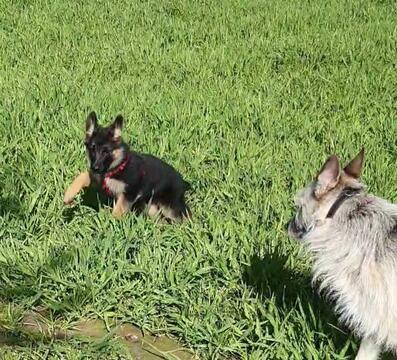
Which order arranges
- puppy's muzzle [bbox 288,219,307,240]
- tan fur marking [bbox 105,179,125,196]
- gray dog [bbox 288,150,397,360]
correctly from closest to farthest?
gray dog [bbox 288,150,397,360], puppy's muzzle [bbox 288,219,307,240], tan fur marking [bbox 105,179,125,196]

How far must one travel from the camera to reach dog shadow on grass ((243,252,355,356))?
11.2ft

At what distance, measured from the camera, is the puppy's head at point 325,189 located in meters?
2.94

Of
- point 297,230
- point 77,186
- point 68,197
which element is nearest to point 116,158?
point 77,186

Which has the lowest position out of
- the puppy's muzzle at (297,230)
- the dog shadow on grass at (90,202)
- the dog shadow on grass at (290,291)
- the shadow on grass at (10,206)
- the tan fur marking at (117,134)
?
the dog shadow on grass at (90,202)

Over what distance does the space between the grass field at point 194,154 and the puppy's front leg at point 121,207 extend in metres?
0.13

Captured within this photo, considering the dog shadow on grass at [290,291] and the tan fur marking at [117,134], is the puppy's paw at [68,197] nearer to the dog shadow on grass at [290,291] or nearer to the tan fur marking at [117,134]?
the tan fur marking at [117,134]

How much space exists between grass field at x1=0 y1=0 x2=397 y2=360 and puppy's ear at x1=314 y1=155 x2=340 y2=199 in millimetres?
786

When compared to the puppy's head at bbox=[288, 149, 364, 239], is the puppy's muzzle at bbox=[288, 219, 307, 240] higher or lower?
lower

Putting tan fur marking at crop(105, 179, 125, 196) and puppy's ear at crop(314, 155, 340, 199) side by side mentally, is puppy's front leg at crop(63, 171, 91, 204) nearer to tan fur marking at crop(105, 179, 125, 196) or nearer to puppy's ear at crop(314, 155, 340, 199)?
tan fur marking at crop(105, 179, 125, 196)

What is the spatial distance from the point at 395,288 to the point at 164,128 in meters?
3.67

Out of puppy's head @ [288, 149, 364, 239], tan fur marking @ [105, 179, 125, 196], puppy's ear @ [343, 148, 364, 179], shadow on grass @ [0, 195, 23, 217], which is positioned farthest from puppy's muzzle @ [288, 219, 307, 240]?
shadow on grass @ [0, 195, 23, 217]

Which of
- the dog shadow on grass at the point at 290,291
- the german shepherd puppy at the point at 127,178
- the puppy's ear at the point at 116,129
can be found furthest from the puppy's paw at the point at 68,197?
the dog shadow on grass at the point at 290,291

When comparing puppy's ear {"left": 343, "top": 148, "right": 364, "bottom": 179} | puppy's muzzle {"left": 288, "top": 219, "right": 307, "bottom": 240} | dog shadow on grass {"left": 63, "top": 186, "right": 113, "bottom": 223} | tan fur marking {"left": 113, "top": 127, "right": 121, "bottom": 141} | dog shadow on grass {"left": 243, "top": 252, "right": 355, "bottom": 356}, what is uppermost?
puppy's ear {"left": 343, "top": 148, "right": 364, "bottom": 179}

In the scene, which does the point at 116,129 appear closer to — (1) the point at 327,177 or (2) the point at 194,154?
(2) the point at 194,154
